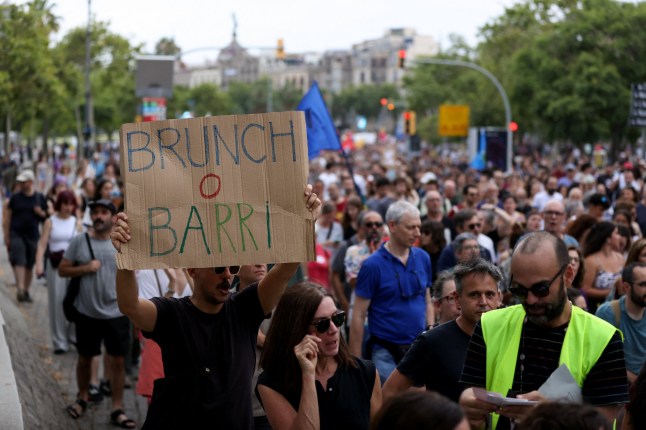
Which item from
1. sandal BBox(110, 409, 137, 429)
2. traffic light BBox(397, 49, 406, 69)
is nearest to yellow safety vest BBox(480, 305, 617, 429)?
sandal BBox(110, 409, 137, 429)

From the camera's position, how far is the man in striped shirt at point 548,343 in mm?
4047

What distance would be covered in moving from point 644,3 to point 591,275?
123ft

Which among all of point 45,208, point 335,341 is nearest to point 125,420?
point 335,341

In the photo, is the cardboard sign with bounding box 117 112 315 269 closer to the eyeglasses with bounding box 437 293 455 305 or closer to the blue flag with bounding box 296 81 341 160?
the eyeglasses with bounding box 437 293 455 305

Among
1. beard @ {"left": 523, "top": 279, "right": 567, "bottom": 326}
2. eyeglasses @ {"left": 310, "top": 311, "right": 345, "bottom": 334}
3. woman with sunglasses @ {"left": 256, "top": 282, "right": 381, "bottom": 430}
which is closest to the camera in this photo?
beard @ {"left": 523, "top": 279, "right": 567, "bottom": 326}

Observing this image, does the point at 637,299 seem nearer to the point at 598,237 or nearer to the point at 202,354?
the point at 598,237

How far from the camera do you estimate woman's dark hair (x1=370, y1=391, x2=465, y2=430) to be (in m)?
3.12

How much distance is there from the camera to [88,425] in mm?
9633

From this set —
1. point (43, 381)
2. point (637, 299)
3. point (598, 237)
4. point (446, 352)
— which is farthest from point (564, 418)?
point (43, 381)

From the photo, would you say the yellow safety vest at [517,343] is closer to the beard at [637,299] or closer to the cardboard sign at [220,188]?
the cardboard sign at [220,188]

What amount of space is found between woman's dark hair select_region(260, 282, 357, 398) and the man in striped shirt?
1189mm

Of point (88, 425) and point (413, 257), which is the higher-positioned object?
point (413, 257)

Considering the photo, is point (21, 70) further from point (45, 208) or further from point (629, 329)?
point (629, 329)

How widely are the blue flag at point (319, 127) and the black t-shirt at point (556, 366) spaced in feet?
33.3
